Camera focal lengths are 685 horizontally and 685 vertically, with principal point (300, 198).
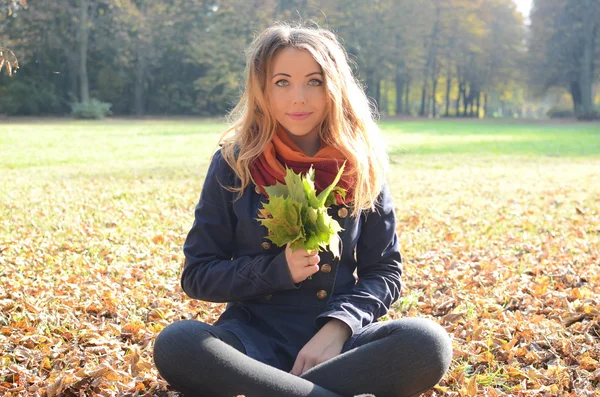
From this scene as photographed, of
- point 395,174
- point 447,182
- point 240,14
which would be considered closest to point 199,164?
point 395,174

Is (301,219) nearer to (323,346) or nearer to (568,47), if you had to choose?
(323,346)

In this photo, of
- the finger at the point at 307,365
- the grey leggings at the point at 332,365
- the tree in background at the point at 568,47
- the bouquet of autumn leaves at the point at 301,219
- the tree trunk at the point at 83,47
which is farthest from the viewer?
the tree in background at the point at 568,47

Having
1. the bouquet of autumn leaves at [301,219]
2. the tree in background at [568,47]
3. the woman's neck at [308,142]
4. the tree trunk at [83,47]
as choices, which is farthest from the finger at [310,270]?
the tree in background at [568,47]

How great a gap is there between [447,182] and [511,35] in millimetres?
45673

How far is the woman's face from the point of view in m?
2.92

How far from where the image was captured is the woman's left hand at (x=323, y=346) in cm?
268

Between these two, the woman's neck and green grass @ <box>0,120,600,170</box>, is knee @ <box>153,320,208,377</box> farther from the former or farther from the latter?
green grass @ <box>0,120,600,170</box>

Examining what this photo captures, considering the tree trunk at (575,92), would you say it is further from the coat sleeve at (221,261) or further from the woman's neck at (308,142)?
the coat sleeve at (221,261)

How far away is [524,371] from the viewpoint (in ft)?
11.0

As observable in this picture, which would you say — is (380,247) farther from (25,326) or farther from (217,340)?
(25,326)

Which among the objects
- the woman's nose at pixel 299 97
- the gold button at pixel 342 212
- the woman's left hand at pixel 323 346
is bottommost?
the woman's left hand at pixel 323 346

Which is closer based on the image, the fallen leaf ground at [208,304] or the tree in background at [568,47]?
the fallen leaf ground at [208,304]

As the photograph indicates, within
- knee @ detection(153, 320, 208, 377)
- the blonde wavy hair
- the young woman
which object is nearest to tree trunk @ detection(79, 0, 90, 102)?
the blonde wavy hair

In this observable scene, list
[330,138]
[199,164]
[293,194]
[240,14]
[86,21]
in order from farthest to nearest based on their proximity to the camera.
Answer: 1. [240,14]
2. [86,21]
3. [199,164]
4. [330,138]
5. [293,194]
